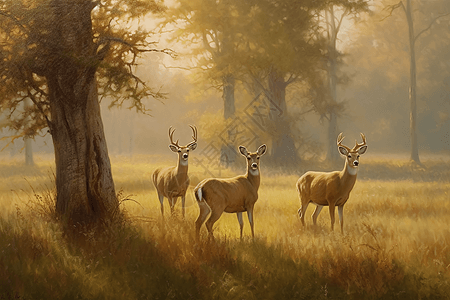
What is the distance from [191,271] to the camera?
6.66 metres

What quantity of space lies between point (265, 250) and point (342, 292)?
4.97 feet

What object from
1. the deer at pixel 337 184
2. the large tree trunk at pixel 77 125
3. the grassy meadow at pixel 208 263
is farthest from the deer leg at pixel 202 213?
the deer at pixel 337 184

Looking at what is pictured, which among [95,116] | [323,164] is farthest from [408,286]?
[323,164]

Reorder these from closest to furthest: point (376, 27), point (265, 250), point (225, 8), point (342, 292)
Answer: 1. point (342, 292)
2. point (265, 250)
3. point (225, 8)
4. point (376, 27)

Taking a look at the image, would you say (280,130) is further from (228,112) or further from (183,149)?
(183,149)

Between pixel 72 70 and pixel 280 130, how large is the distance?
17.2 metres

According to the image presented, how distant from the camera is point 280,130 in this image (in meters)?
24.8

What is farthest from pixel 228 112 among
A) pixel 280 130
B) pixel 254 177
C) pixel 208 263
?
pixel 208 263

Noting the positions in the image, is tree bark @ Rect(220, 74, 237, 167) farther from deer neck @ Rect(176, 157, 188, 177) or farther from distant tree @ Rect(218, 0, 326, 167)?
deer neck @ Rect(176, 157, 188, 177)

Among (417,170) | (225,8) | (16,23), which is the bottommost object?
(417,170)

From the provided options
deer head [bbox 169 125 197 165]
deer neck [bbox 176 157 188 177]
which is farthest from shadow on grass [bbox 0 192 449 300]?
deer neck [bbox 176 157 188 177]

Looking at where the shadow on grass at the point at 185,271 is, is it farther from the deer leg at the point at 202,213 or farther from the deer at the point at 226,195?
the deer at the point at 226,195

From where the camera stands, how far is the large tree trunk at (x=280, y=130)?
24939 millimetres

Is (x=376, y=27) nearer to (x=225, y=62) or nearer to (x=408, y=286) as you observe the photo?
(x=225, y=62)
